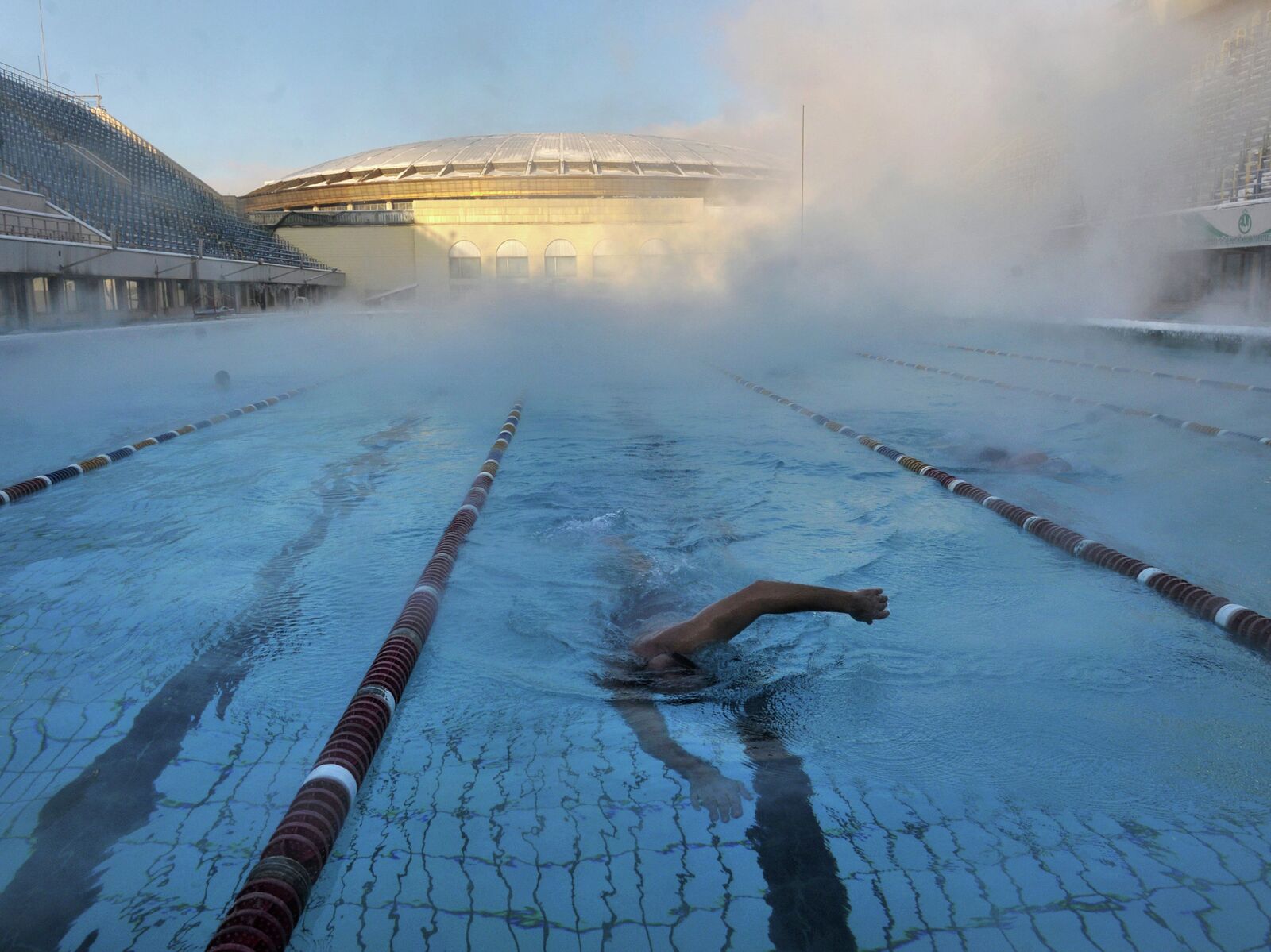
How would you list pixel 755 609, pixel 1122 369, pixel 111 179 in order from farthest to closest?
1. pixel 111 179
2. pixel 1122 369
3. pixel 755 609

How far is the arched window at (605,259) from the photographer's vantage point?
95.3 ft

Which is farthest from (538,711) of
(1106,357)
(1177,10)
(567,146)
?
(567,146)

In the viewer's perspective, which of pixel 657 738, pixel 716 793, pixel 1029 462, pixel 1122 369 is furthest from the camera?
pixel 1122 369

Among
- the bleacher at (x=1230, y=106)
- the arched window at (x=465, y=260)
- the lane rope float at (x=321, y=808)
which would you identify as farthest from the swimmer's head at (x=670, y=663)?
the arched window at (x=465, y=260)

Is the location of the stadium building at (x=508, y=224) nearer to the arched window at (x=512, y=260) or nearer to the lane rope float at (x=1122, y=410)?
the arched window at (x=512, y=260)

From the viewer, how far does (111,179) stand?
64.4 ft

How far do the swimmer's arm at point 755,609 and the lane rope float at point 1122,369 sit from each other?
7.41 meters

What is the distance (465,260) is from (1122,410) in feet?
80.4

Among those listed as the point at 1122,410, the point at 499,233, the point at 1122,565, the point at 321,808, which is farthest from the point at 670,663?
the point at 499,233

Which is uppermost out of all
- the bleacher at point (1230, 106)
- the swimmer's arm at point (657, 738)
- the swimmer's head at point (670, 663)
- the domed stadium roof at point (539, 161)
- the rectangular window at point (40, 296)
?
the domed stadium roof at point (539, 161)

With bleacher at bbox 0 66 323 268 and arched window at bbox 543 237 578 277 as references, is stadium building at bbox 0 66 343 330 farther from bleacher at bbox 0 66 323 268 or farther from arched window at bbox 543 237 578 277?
arched window at bbox 543 237 578 277

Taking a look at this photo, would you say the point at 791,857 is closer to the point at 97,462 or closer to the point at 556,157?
the point at 97,462

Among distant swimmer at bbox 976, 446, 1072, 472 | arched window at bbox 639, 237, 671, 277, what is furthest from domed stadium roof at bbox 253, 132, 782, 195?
distant swimmer at bbox 976, 446, 1072, 472

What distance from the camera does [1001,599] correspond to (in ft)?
10.9
